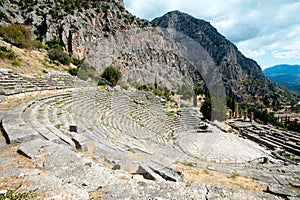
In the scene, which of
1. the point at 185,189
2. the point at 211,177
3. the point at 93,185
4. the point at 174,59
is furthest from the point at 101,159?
the point at 174,59

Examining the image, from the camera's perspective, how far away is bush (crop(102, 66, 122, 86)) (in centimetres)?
1963

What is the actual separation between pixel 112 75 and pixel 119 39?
22.2ft

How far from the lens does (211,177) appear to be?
3979mm

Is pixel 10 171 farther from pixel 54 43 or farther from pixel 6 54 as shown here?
pixel 54 43

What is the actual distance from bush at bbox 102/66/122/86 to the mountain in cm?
61

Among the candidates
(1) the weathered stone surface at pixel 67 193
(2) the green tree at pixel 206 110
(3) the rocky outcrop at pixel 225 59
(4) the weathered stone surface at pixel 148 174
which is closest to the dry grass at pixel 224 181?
(4) the weathered stone surface at pixel 148 174

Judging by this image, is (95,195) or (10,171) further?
(10,171)

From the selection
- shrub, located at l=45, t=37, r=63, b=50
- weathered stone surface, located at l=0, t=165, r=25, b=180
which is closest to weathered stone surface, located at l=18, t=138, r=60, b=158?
weathered stone surface, located at l=0, t=165, r=25, b=180

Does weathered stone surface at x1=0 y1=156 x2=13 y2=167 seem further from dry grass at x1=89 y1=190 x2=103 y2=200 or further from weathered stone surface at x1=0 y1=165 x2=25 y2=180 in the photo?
dry grass at x1=89 y1=190 x2=103 y2=200

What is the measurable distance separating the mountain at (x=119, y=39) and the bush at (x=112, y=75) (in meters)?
0.61

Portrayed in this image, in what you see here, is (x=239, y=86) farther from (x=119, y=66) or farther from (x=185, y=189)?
(x=185, y=189)

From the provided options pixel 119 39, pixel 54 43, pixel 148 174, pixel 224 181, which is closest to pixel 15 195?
pixel 148 174

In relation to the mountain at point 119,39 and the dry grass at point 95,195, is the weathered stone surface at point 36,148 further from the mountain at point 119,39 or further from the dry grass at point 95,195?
the mountain at point 119,39

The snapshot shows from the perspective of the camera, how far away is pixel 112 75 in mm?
19859
